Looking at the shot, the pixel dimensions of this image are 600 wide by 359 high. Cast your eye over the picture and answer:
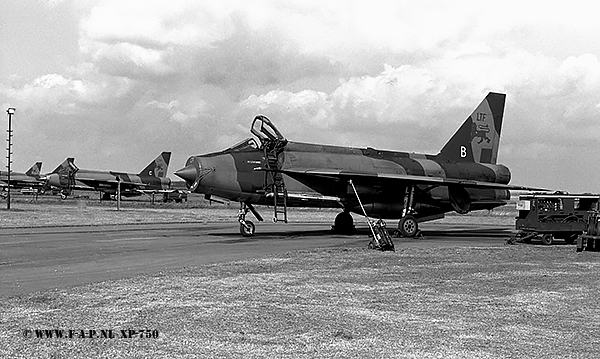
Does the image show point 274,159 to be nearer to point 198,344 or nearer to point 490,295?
point 490,295

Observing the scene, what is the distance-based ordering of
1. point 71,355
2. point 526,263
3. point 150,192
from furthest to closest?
point 150,192
point 526,263
point 71,355

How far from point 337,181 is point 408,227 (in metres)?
3.03

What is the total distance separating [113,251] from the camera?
56.4 feet

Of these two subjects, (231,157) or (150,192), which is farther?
(150,192)

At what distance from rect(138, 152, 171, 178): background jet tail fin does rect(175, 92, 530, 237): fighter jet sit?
6056 cm

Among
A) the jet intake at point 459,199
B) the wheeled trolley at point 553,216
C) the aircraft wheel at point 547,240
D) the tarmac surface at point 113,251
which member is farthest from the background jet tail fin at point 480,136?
the aircraft wheel at point 547,240

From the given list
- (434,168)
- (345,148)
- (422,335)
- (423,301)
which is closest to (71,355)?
(422,335)

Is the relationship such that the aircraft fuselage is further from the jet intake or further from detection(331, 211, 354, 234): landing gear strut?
detection(331, 211, 354, 234): landing gear strut

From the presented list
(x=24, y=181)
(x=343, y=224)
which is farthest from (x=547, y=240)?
(x=24, y=181)

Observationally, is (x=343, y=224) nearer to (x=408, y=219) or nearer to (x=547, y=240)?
(x=408, y=219)

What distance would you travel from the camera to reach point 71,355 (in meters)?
5.96

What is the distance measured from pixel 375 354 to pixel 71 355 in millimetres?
2779

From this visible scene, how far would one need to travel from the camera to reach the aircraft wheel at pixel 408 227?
2331 cm

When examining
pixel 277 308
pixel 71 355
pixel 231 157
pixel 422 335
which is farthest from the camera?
pixel 231 157
